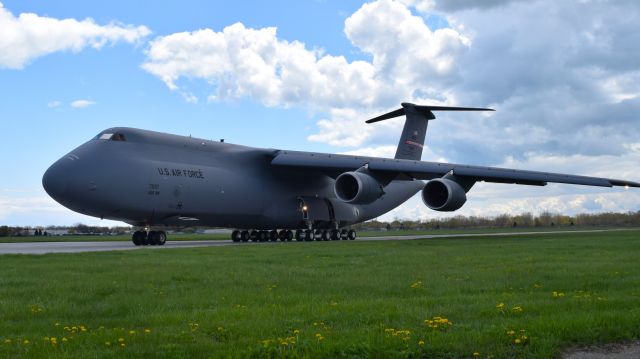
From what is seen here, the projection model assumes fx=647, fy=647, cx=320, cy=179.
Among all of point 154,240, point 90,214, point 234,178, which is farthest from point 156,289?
point 234,178

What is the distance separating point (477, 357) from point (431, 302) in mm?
2610

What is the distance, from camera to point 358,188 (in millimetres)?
26406

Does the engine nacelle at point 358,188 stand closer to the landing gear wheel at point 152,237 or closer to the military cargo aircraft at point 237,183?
the military cargo aircraft at point 237,183

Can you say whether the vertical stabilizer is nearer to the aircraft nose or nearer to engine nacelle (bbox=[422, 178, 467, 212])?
engine nacelle (bbox=[422, 178, 467, 212])

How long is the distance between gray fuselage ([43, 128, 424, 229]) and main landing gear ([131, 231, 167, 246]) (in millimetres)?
420

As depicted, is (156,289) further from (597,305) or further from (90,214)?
(90,214)

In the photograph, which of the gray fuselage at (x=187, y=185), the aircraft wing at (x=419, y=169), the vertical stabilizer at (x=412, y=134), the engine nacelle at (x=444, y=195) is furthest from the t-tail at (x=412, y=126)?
the engine nacelle at (x=444, y=195)

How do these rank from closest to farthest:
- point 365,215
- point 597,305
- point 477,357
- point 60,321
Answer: point 477,357 → point 60,321 → point 597,305 → point 365,215

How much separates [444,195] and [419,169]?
9.74 ft

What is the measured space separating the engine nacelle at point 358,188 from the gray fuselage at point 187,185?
3.71m

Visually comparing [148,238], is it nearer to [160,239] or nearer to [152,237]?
[152,237]

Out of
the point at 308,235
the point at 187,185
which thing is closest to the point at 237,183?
the point at 187,185

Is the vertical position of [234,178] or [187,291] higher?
[234,178]

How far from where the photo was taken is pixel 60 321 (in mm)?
7184
